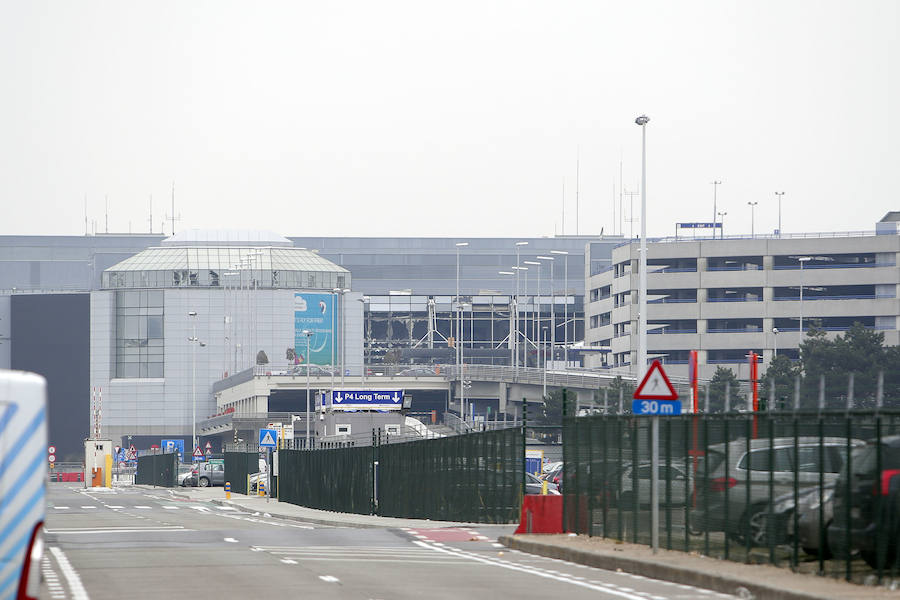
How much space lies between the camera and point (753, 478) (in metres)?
19.4

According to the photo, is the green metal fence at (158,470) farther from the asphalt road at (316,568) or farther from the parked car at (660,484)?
the parked car at (660,484)

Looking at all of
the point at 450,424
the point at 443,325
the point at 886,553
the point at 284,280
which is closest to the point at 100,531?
the point at 886,553

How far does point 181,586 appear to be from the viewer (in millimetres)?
18359

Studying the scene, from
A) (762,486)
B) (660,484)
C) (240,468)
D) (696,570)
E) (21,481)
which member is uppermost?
(21,481)

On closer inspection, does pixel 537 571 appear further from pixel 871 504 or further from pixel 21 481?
pixel 21 481

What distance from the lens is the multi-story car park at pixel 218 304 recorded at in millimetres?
161250

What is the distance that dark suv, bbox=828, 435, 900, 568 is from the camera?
16.2m

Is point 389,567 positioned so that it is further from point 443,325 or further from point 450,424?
point 443,325

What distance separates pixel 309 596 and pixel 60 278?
182081 mm

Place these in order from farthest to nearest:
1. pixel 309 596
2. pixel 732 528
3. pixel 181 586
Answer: pixel 732 528 < pixel 181 586 < pixel 309 596

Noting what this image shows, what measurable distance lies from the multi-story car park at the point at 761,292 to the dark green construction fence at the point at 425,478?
250ft

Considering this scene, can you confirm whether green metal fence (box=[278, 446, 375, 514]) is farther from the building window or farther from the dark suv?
the building window

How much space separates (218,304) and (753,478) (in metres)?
146

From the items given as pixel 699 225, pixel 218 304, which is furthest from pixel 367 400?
pixel 218 304
